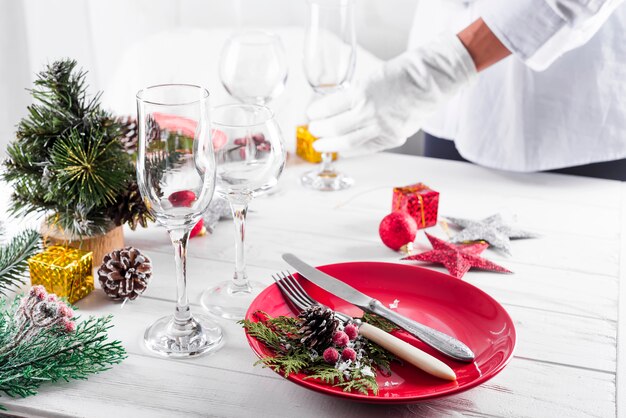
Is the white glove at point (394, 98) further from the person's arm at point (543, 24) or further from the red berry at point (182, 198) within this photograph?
the red berry at point (182, 198)

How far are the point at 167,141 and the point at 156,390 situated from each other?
0.79 feet

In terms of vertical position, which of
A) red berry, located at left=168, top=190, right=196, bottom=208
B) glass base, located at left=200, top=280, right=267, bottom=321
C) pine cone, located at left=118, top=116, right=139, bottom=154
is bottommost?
glass base, located at left=200, top=280, right=267, bottom=321

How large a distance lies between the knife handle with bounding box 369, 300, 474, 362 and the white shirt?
2.09ft

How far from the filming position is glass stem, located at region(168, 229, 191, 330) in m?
0.73

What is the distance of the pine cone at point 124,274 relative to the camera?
0.84m

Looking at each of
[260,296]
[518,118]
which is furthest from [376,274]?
[518,118]

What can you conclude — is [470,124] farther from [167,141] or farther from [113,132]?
[167,141]

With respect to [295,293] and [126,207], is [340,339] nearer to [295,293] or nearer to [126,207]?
[295,293]

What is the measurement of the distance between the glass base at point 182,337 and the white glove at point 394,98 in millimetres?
554

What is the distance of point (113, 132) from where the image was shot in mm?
925

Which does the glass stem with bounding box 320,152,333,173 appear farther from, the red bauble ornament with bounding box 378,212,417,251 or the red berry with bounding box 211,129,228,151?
the red berry with bounding box 211,129,228,151

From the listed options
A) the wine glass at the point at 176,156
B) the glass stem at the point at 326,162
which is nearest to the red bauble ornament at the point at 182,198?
the wine glass at the point at 176,156

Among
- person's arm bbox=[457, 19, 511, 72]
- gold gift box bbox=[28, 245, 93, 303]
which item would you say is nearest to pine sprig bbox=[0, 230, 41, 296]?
gold gift box bbox=[28, 245, 93, 303]

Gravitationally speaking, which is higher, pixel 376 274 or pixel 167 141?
pixel 167 141
